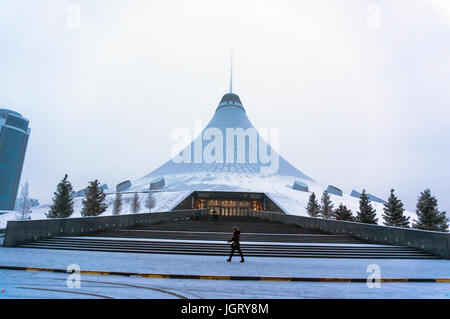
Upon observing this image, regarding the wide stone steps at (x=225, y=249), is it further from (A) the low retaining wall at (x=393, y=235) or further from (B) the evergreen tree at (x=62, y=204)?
(B) the evergreen tree at (x=62, y=204)

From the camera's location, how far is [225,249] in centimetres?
829

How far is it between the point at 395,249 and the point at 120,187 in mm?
39557

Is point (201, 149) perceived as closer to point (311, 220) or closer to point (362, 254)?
point (311, 220)

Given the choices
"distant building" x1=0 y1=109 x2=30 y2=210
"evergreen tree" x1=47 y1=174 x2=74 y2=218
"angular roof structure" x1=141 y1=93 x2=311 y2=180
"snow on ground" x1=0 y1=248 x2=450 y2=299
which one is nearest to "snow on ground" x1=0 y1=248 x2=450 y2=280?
"snow on ground" x1=0 y1=248 x2=450 y2=299

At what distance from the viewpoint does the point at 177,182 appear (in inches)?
1607

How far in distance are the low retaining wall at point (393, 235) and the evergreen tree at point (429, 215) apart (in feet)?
36.0

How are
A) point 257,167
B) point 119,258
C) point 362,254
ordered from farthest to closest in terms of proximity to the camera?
point 257,167, point 362,254, point 119,258

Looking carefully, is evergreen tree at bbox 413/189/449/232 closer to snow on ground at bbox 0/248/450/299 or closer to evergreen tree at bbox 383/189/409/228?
evergreen tree at bbox 383/189/409/228

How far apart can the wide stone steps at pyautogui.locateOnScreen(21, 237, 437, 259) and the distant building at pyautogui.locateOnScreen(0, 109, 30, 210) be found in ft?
342

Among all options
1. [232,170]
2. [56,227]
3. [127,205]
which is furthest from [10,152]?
[56,227]

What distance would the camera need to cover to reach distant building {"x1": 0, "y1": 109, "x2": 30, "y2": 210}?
85812 millimetres

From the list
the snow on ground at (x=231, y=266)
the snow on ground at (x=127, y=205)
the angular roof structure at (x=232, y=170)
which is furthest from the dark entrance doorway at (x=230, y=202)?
the snow on ground at (x=231, y=266)

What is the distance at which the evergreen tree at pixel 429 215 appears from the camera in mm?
18250
